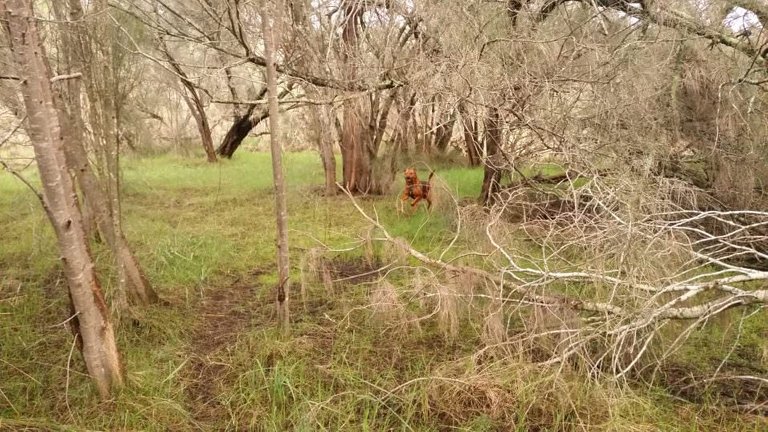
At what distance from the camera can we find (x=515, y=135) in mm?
5840

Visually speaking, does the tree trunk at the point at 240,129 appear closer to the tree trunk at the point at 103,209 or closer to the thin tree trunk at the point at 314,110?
the thin tree trunk at the point at 314,110

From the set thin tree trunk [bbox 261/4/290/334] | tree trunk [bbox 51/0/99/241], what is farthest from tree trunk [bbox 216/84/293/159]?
thin tree trunk [bbox 261/4/290/334]

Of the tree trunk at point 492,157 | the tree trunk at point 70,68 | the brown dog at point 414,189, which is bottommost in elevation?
the brown dog at point 414,189

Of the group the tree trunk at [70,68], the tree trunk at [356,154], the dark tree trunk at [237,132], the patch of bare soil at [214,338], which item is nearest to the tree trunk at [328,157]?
the tree trunk at [356,154]

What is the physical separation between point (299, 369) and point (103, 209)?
1.97 metres

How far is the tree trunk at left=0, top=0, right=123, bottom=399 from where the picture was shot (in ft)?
7.32

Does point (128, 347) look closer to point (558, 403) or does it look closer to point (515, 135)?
point (558, 403)

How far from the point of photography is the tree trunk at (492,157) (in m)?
5.27

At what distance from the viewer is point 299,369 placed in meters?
3.07

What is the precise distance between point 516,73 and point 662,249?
254cm

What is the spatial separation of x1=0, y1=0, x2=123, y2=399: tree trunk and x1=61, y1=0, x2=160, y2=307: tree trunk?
95 cm

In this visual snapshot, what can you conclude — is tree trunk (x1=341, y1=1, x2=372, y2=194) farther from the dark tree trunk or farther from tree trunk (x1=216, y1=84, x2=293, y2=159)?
the dark tree trunk

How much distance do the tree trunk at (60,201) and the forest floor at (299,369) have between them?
154 mm

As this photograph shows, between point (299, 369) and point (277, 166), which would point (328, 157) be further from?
point (299, 369)
